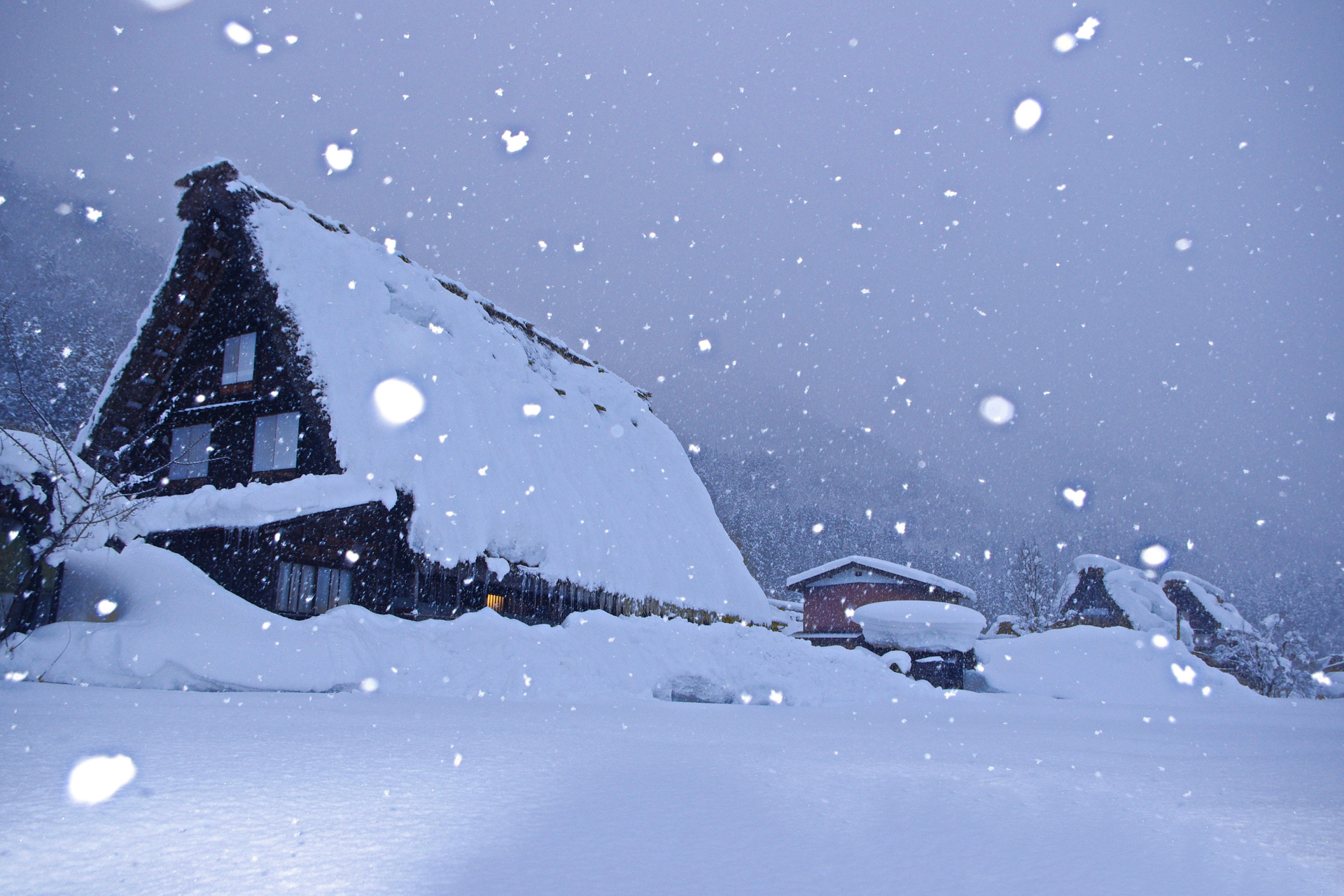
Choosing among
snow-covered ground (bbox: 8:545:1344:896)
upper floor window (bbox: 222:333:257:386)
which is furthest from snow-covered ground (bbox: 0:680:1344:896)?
upper floor window (bbox: 222:333:257:386)

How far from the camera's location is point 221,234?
11945 millimetres

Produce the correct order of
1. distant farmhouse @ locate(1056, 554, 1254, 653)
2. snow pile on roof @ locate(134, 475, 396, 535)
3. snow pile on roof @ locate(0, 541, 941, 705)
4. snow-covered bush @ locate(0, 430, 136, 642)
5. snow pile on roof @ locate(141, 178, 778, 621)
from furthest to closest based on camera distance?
distant farmhouse @ locate(1056, 554, 1254, 653), snow pile on roof @ locate(141, 178, 778, 621), snow pile on roof @ locate(134, 475, 396, 535), snow-covered bush @ locate(0, 430, 136, 642), snow pile on roof @ locate(0, 541, 941, 705)

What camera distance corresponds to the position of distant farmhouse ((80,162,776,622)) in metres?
9.81

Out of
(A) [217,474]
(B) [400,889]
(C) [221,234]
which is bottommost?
(B) [400,889]

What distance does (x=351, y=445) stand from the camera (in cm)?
966

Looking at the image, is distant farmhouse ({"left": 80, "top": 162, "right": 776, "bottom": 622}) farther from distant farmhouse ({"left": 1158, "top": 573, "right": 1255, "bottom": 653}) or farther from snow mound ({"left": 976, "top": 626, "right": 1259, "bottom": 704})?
distant farmhouse ({"left": 1158, "top": 573, "right": 1255, "bottom": 653})

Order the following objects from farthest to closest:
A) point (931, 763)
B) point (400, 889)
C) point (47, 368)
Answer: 1. point (47, 368)
2. point (931, 763)
3. point (400, 889)

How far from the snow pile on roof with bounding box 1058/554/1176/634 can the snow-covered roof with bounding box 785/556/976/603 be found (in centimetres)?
667

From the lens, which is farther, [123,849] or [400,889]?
[123,849]

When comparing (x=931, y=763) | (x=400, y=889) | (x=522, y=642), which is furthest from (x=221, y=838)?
(x=522, y=642)

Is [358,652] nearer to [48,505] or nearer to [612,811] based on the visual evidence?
[48,505]

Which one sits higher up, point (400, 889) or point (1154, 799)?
point (400, 889)

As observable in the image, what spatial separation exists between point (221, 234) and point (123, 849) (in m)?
13.0

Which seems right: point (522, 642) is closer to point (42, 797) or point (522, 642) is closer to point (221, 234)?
point (42, 797)
